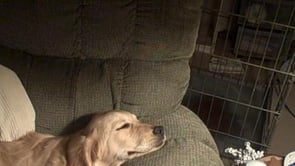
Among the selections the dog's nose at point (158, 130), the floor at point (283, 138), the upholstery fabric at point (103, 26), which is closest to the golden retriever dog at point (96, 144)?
the dog's nose at point (158, 130)

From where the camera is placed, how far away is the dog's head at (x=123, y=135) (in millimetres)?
1386

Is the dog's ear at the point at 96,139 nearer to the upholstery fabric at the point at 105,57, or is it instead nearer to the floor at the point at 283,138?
the upholstery fabric at the point at 105,57

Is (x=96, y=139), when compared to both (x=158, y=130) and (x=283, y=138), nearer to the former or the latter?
(x=158, y=130)

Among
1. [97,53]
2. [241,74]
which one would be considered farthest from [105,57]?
[241,74]

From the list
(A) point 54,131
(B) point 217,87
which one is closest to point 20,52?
(A) point 54,131

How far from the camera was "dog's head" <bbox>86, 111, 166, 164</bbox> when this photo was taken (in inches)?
54.6

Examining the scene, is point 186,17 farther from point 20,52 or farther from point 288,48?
point 288,48

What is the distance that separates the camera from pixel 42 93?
1510 mm

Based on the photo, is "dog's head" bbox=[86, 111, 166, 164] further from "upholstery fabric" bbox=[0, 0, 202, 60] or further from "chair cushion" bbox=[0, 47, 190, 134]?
"upholstery fabric" bbox=[0, 0, 202, 60]

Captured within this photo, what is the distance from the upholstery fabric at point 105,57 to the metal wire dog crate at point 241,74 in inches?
33.7

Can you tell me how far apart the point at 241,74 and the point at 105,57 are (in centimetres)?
149

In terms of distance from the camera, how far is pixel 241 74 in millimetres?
2787

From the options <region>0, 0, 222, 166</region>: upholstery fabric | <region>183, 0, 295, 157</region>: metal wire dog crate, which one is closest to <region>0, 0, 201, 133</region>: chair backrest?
<region>0, 0, 222, 166</region>: upholstery fabric

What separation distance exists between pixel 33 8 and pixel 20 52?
18 centimetres
